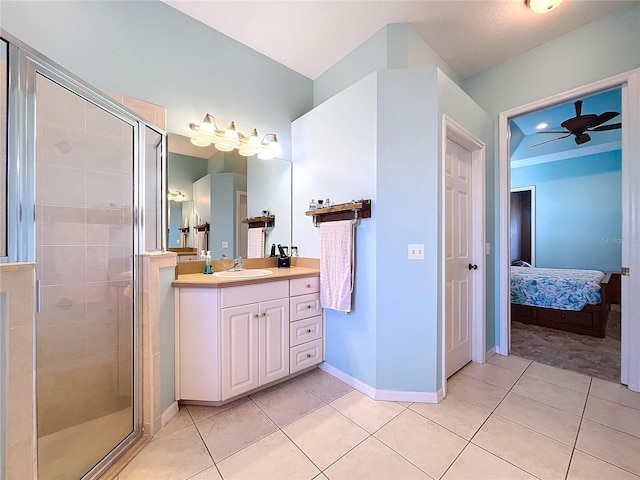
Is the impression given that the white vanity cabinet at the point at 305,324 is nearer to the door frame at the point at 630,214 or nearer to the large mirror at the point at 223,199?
the large mirror at the point at 223,199

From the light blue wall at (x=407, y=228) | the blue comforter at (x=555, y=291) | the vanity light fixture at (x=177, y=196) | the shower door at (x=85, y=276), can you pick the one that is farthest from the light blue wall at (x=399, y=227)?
the blue comforter at (x=555, y=291)

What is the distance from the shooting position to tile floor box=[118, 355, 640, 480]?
4.15 ft

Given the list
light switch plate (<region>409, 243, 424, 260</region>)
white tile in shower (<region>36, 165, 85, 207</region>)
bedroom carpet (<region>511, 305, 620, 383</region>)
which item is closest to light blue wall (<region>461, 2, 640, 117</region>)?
light switch plate (<region>409, 243, 424, 260</region>)

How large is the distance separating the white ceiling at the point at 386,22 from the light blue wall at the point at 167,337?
2079 mm

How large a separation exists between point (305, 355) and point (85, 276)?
63.0 inches

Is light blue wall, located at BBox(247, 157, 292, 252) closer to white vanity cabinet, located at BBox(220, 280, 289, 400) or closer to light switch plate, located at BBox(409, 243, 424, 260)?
white vanity cabinet, located at BBox(220, 280, 289, 400)

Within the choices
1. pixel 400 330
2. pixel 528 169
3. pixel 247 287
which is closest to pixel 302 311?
pixel 247 287

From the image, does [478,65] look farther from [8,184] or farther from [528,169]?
[528,169]

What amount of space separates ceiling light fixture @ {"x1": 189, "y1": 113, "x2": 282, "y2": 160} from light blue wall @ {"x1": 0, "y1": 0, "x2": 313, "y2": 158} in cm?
8

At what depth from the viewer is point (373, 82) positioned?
191 cm

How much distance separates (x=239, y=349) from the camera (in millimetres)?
1774

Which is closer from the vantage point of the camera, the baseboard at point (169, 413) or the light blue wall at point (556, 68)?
the baseboard at point (169, 413)

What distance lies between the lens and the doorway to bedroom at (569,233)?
9.26ft

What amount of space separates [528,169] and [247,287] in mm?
6583
